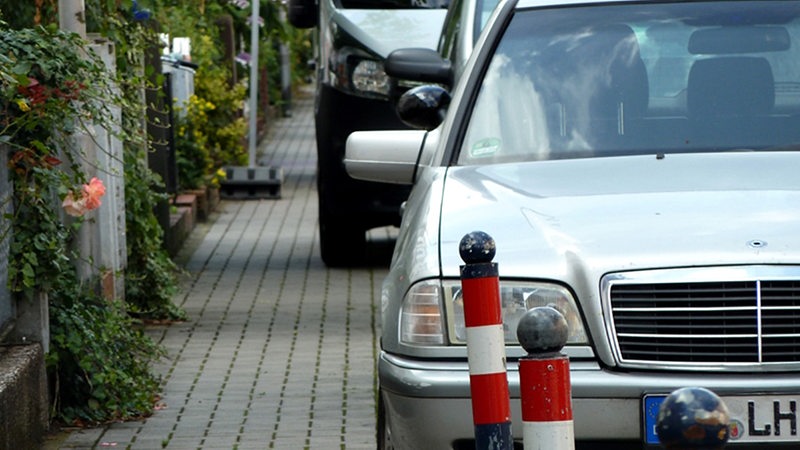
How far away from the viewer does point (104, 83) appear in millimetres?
6844

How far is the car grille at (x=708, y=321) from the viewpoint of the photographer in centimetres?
443

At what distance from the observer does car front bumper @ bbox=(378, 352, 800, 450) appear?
4367 mm

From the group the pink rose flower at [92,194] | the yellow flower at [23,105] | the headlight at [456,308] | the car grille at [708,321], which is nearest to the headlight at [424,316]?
the headlight at [456,308]

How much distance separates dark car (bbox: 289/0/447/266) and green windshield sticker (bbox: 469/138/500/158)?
5807 millimetres

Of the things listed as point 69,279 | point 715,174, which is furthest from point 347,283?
point 715,174

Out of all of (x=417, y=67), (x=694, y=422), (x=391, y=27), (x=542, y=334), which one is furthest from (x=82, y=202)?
(x=391, y=27)

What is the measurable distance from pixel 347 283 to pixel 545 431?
7.73m

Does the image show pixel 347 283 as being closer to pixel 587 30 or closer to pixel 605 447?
pixel 587 30

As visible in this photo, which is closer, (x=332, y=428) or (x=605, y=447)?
(x=605, y=447)

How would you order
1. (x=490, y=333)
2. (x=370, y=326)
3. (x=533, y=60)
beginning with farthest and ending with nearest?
(x=370, y=326), (x=533, y=60), (x=490, y=333)

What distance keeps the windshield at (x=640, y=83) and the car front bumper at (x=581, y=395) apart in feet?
3.94

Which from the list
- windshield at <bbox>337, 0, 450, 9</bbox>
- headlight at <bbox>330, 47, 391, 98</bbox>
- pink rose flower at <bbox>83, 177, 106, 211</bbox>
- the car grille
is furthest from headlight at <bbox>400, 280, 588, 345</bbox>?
windshield at <bbox>337, 0, 450, 9</bbox>

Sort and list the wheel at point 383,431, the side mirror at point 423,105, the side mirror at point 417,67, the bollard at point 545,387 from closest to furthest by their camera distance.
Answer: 1. the bollard at point 545,387
2. the wheel at point 383,431
3. the side mirror at point 423,105
4. the side mirror at point 417,67

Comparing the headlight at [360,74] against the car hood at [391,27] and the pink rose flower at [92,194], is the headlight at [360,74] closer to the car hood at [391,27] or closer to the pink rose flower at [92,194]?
the car hood at [391,27]
